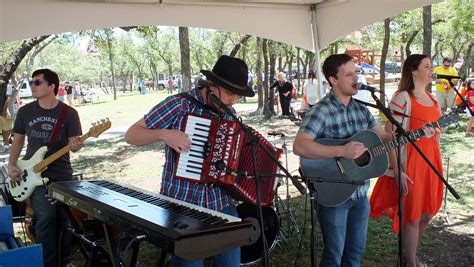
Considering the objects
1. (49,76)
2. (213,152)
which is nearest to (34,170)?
(49,76)

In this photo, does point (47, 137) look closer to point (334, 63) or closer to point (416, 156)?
point (334, 63)

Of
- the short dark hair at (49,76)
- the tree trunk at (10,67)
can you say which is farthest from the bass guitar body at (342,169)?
the tree trunk at (10,67)

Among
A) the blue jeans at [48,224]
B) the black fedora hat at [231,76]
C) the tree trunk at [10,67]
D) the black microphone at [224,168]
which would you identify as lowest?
the blue jeans at [48,224]

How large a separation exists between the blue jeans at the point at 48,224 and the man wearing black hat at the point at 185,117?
172cm

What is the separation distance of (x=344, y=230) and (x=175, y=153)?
1337 mm

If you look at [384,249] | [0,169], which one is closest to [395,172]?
[384,249]

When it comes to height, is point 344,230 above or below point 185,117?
below

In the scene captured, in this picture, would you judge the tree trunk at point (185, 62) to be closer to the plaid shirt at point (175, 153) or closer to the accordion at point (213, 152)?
the plaid shirt at point (175, 153)

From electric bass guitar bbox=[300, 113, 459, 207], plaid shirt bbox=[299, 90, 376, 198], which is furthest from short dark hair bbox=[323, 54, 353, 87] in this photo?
electric bass guitar bbox=[300, 113, 459, 207]

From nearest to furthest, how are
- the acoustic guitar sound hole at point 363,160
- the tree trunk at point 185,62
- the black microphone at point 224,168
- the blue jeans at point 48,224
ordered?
the black microphone at point 224,168 < the acoustic guitar sound hole at point 363,160 < the blue jeans at point 48,224 < the tree trunk at point 185,62

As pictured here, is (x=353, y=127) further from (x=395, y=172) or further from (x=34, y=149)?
(x=34, y=149)

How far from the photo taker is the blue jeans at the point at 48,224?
4090mm

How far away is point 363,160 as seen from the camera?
347 centimetres

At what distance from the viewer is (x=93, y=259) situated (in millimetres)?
3451
